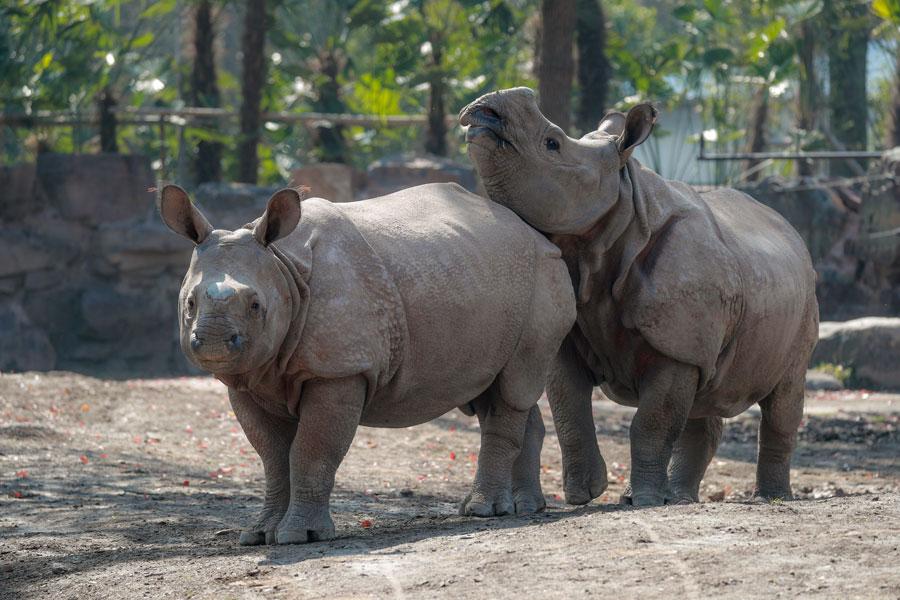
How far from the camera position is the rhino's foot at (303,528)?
6.09 m

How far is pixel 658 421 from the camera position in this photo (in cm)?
730

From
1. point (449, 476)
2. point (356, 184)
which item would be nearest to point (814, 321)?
point (449, 476)

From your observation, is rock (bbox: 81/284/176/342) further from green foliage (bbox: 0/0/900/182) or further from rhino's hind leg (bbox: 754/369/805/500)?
rhino's hind leg (bbox: 754/369/805/500)

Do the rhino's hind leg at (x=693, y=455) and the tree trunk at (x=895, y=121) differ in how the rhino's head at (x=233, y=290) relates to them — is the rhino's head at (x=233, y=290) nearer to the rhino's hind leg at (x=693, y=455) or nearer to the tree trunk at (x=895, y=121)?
the rhino's hind leg at (x=693, y=455)

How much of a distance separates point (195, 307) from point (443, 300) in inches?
48.4

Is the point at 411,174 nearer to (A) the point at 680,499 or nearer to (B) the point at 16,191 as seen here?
(B) the point at 16,191

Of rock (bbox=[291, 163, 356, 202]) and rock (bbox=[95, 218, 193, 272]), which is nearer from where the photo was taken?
rock (bbox=[95, 218, 193, 272])

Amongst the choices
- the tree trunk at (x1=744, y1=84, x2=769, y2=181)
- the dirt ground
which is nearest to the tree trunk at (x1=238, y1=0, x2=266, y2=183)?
the dirt ground

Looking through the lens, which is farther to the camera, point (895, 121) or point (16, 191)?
point (895, 121)

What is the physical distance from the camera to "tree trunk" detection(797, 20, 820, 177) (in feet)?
66.4

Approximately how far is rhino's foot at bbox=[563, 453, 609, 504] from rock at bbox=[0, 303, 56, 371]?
949cm

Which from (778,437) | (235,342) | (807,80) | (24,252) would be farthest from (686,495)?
(807,80)

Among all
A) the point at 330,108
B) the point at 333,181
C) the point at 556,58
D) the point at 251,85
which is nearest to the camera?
the point at 556,58

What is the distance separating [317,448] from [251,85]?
1284 cm
